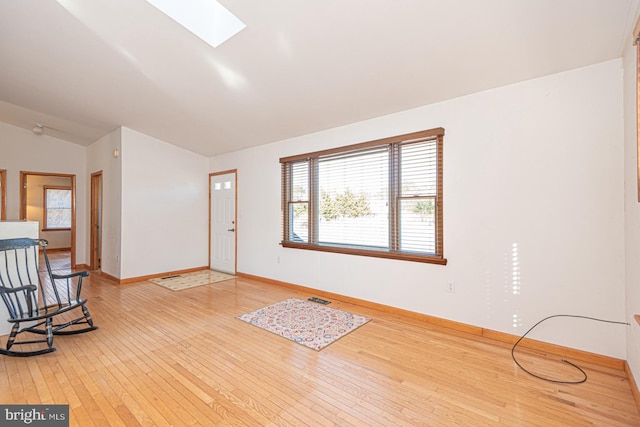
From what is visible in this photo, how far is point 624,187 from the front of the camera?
2326 millimetres

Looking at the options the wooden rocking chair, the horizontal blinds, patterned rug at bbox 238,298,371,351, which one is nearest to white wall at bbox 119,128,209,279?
the wooden rocking chair

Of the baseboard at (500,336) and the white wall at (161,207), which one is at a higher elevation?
the white wall at (161,207)

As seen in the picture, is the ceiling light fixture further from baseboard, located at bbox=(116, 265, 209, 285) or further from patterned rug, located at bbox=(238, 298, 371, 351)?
patterned rug, located at bbox=(238, 298, 371, 351)

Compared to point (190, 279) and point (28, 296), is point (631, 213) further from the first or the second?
point (190, 279)

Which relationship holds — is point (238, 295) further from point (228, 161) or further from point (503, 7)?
point (503, 7)

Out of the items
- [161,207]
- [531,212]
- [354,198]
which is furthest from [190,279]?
[531,212]

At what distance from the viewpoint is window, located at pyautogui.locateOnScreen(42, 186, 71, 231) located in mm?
8703

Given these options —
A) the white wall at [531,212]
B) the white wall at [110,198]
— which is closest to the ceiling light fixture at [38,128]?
the white wall at [110,198]

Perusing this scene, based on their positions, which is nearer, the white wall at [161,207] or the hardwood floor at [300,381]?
the hardwood floor at [300,381]

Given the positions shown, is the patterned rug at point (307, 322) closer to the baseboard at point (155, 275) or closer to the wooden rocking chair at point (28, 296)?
the wooden rocking chair at point (28, 296)

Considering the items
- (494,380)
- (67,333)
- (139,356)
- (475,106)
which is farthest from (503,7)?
(67,333)

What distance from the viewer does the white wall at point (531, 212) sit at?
95.0 inches

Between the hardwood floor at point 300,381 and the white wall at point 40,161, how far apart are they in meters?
4.81

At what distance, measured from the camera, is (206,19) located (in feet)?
8.79
